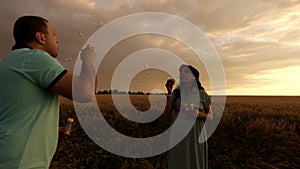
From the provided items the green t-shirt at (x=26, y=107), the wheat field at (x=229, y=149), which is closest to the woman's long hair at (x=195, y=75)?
the wheat field at (x=229, y=149)

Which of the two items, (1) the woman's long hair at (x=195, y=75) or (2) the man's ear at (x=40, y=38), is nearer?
(2) the man's ear at (x=40, y=38)

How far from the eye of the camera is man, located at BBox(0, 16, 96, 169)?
1580 millimetres

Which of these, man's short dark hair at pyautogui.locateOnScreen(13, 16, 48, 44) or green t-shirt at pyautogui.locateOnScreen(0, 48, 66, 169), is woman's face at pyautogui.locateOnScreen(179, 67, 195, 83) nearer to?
man's short dark hair at pyautogui.locateOnScreen(13, 16, 48, 44)

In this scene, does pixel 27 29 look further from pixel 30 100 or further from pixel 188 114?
pixel 188 114

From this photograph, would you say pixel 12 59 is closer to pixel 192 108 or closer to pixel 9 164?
pixel 9 164

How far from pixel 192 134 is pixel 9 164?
3.22 metres

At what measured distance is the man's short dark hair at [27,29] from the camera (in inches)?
70.3

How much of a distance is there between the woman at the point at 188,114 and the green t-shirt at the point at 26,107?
2925 mm

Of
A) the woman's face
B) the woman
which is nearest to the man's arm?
the woman

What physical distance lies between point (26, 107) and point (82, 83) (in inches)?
→ 12.5

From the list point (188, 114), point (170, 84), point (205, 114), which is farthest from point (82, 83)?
point (170, 84)

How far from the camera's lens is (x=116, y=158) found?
20.4 feet

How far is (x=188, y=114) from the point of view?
4344 mm

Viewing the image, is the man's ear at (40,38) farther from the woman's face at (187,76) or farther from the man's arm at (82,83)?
the woman's face at (187,76)
